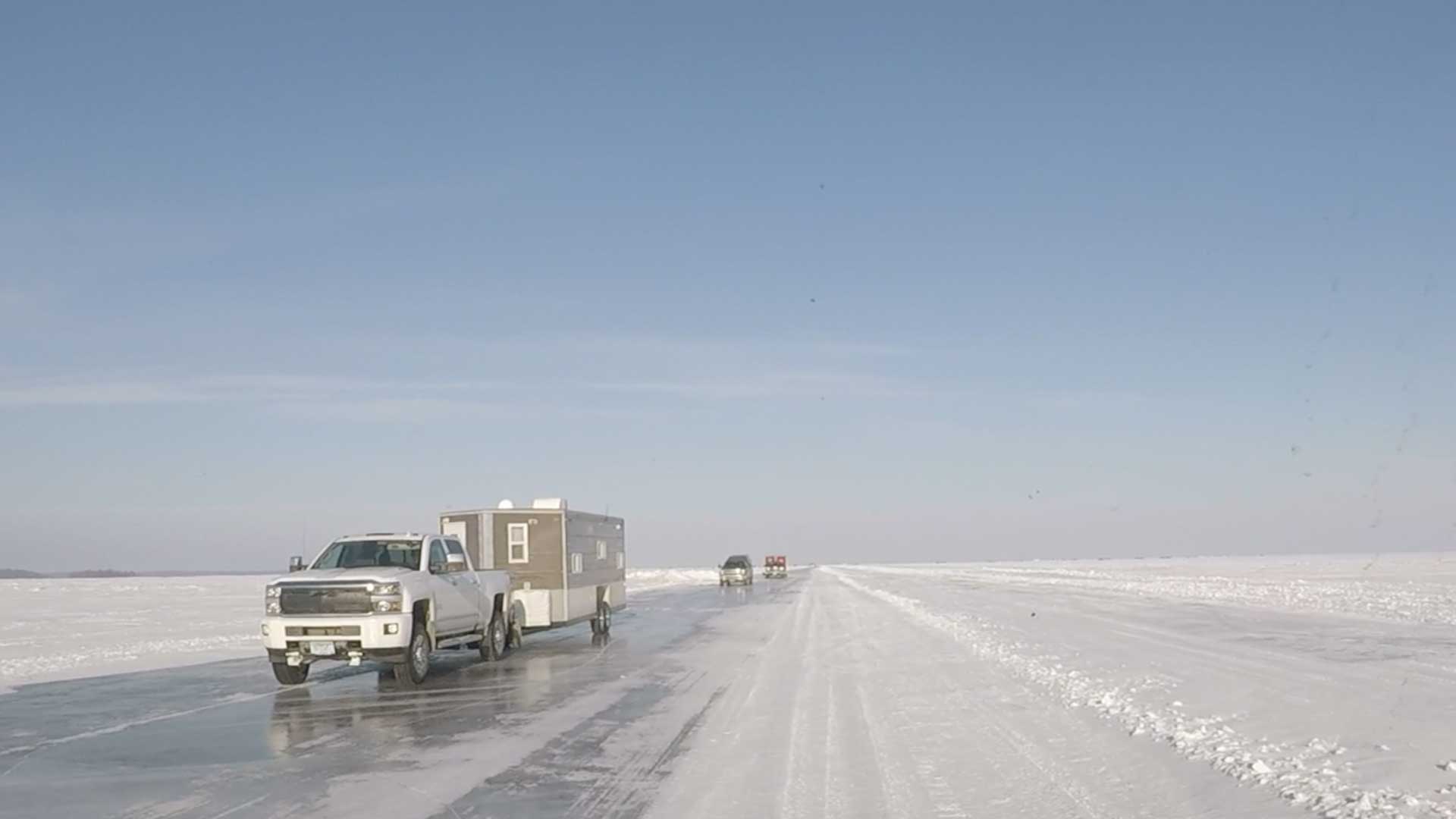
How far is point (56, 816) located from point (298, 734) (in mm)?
4384

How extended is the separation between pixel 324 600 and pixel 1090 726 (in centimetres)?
1106

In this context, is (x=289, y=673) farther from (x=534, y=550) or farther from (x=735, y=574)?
(x=735, y=574)

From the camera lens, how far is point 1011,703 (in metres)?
14.3

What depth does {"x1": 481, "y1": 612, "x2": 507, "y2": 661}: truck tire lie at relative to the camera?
22.8 metres

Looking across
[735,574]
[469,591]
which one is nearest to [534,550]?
[469,591]

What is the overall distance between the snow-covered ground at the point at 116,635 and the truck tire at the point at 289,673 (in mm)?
4787

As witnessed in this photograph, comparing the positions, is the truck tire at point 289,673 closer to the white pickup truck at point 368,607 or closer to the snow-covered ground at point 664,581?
the white pickup truck at point 368,607

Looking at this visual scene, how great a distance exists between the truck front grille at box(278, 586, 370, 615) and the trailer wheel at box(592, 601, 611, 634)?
11.2 metres

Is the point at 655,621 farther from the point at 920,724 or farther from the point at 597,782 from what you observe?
the point at 597,782

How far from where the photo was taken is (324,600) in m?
18.1

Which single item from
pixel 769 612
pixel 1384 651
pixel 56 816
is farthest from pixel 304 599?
pixel 769 612

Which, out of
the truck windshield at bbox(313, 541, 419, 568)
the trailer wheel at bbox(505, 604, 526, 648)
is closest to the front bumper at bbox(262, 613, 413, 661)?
the truck windshield at bbox(313, 541, 419, 568)

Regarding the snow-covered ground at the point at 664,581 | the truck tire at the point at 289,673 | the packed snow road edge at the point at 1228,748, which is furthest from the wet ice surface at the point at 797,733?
the snow-covered ground at the point at 664,581

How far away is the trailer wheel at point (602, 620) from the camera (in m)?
28.9
